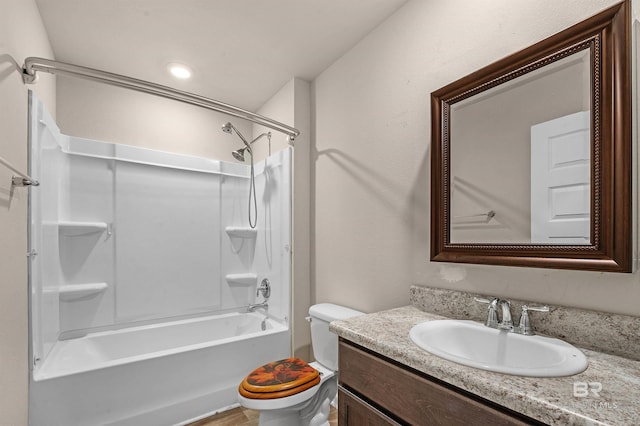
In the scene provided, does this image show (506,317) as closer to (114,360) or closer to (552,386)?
(552,386)

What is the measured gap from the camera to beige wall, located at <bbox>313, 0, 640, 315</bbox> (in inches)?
43.4

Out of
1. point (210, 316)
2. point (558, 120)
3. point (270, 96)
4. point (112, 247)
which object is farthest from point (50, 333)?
point (558, 120)

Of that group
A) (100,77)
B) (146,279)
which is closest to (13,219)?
(100,77)

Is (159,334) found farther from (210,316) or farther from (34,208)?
(34,208)

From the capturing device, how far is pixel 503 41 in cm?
124

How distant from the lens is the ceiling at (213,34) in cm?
170

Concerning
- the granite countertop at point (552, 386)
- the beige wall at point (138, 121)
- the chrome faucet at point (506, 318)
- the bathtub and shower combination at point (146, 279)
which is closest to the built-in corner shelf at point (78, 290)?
the bathtub and shower combination at point (146, 279)

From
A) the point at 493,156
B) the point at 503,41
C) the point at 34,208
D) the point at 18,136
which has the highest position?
the point at 503,41

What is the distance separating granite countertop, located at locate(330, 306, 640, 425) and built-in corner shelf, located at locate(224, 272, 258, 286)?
82.8 inches

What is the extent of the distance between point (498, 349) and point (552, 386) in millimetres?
368

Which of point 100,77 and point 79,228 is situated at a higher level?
point 100,77

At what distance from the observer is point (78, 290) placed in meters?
2.23

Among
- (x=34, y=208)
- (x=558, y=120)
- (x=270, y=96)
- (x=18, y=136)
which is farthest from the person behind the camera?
(x=270, y=96)

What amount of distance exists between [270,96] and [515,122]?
2.15 m
